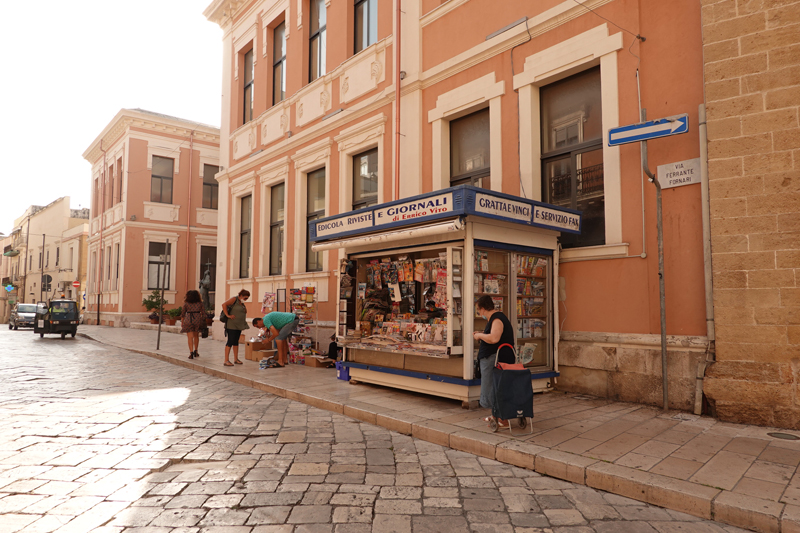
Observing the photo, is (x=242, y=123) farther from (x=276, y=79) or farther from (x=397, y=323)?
(x=397, y=323)

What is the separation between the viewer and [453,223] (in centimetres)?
702

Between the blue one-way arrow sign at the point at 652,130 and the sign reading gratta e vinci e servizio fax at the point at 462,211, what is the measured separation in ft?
4.39

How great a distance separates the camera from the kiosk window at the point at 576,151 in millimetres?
8445

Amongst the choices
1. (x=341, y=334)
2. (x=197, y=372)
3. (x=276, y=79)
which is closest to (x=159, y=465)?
(x=341, y=334)

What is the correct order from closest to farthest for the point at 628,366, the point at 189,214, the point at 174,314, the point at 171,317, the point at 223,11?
the point at 628,366 → the point at 223,11 → the point at 171,317 → the point at 174,314 → the point at 189,214

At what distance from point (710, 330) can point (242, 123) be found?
16.4 m

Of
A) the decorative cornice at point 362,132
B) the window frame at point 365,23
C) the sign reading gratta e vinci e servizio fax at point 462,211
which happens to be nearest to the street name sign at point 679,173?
the sign reading gratta e vinci e servizio fax at point 462,211

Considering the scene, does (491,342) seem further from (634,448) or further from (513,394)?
(634,448)

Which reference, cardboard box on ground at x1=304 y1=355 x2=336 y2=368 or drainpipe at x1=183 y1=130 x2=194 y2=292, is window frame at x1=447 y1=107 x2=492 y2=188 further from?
drainpipe at x1=183 y1=130 x2=194 y2=292

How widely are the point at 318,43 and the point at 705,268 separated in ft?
39.9

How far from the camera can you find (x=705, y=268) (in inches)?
269

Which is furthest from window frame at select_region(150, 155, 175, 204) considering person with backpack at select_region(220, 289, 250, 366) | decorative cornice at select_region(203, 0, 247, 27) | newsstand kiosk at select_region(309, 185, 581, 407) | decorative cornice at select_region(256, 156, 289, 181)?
newsstand kiosk at select_region(309, 185, 581, 407)

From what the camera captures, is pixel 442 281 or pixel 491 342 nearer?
pixel 491 342

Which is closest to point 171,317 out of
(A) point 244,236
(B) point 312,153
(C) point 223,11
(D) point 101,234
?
(D) point 101,234
